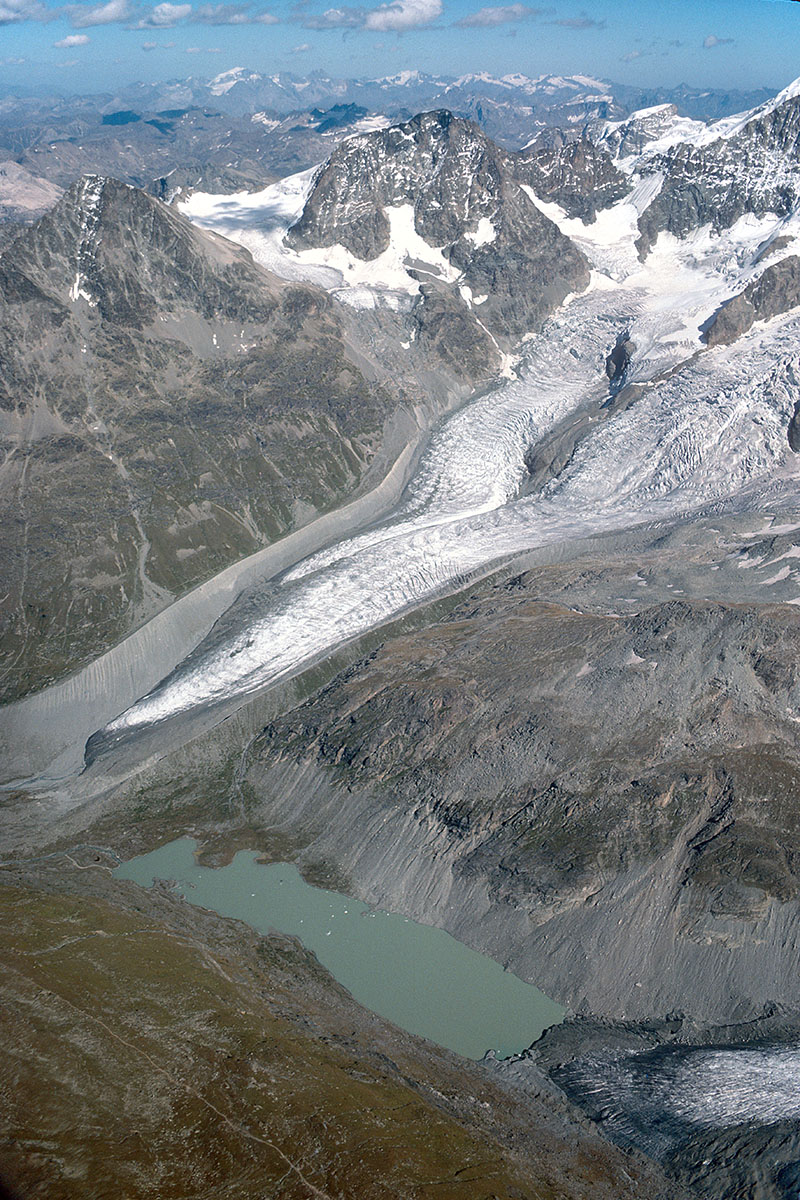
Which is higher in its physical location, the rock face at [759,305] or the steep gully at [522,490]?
the rock face at [759,305]

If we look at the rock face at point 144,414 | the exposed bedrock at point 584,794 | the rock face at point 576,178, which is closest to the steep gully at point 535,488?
the rock face at point 144,414

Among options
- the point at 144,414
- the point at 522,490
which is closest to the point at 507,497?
the point at 522,490

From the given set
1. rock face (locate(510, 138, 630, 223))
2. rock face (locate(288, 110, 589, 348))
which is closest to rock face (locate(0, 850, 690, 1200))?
rock face (locate(288, 110, 589, 348))

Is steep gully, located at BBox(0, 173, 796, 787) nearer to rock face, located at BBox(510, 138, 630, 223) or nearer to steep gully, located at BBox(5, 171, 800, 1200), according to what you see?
steep gully, located at BBox(5, 171, 800, 1200)

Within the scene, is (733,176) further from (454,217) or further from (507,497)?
(507,497)

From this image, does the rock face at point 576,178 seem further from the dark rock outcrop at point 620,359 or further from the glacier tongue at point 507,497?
the glacier tongue at point 507,497
